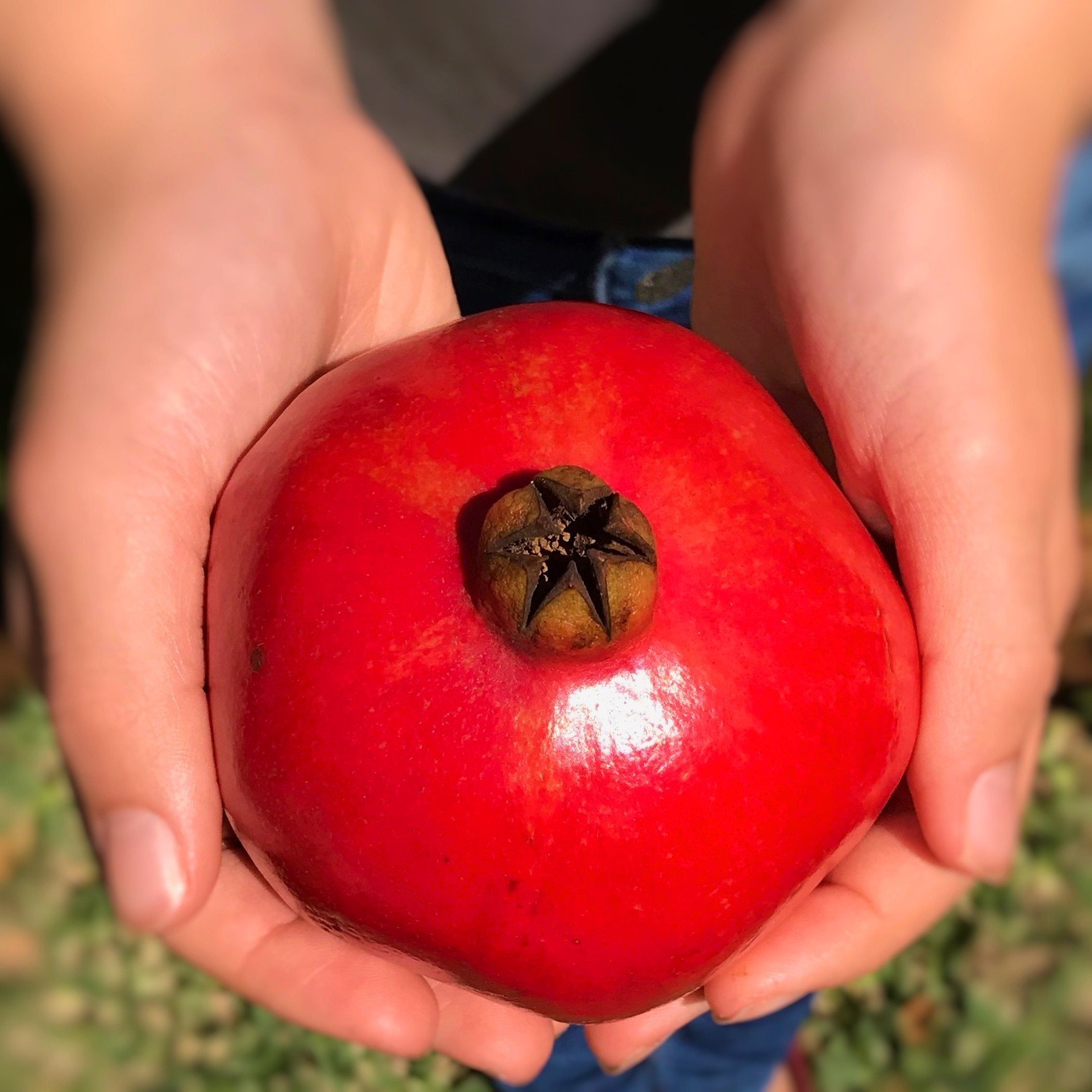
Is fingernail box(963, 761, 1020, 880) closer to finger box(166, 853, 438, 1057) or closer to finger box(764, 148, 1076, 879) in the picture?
finger box(764, 148, 1076, 879)

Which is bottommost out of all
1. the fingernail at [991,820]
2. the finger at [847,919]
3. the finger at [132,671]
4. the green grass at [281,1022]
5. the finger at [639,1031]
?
the green grass at [281,1022]

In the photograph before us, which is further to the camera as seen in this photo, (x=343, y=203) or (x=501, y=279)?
(x=501, y=279)

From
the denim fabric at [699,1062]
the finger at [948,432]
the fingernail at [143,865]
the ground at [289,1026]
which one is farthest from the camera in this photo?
the ground at [289,1026]

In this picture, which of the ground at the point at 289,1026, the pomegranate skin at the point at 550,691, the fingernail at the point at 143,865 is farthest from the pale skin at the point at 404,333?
the ground at the point at 289,1026

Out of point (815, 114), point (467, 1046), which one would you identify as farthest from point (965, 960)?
point (815, 114)

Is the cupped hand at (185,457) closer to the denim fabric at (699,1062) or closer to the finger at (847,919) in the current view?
the finger at (847,919)

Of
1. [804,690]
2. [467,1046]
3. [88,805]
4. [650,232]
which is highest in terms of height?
[804,690]

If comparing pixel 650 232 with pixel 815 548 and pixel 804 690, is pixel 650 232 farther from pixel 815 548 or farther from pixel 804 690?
pixel 804 690

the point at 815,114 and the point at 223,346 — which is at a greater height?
the point at 815,114
